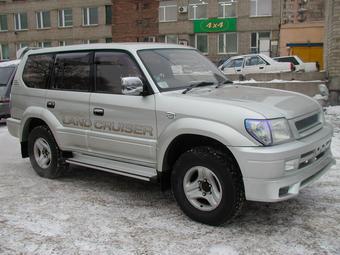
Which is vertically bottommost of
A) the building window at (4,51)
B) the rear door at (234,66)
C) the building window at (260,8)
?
the rear door at (234,66)

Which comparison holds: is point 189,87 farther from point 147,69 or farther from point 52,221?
point 52,221

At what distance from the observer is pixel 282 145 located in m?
3.82

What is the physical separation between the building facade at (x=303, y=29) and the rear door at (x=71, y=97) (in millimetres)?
30135

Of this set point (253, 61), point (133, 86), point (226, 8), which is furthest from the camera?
point (226, 8)

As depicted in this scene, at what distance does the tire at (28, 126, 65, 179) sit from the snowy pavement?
0.23 m

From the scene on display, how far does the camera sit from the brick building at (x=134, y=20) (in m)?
41.0

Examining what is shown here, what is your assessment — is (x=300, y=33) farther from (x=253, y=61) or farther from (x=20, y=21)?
(x=20, y=21)

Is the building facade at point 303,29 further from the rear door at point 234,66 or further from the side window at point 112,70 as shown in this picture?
the side window at point 112,70

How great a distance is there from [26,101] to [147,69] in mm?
2296

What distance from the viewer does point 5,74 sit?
1281 centimetres

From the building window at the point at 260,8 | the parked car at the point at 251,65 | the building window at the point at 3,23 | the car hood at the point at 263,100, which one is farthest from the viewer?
the building window at the point at 3,23

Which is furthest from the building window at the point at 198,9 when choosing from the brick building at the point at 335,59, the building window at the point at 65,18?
the brick building at the point at 335,59

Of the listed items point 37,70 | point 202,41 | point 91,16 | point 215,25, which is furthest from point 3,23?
point 37,70

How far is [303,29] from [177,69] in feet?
106
